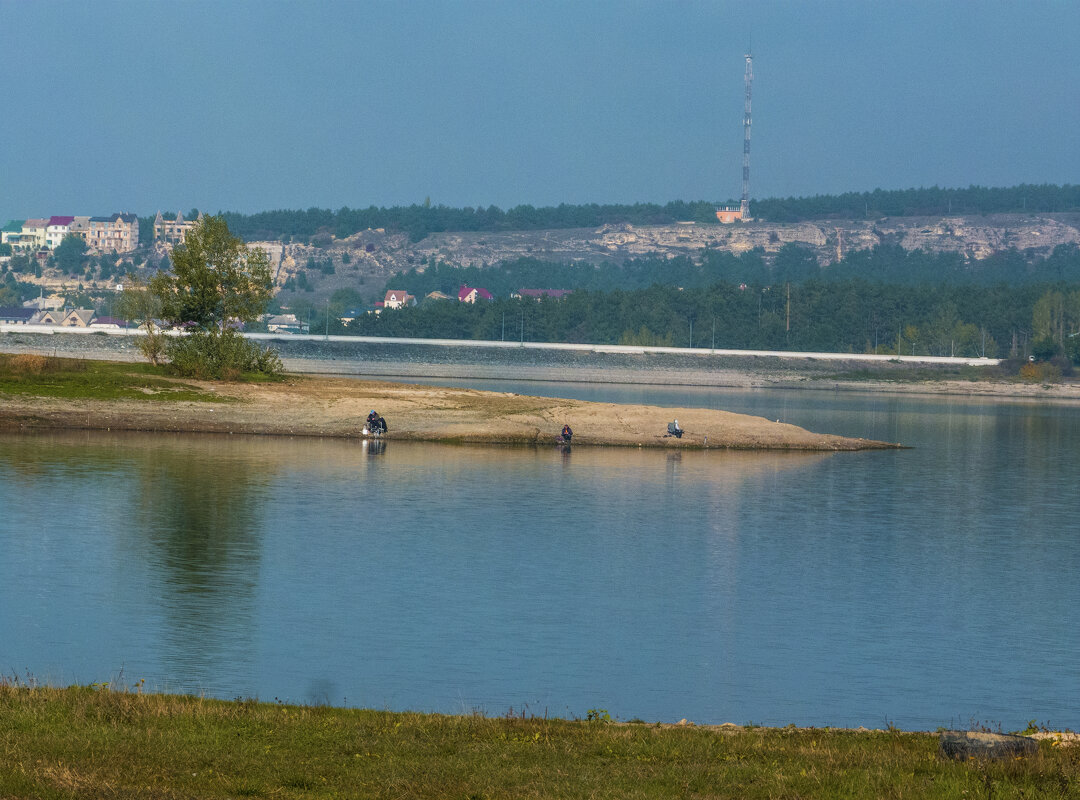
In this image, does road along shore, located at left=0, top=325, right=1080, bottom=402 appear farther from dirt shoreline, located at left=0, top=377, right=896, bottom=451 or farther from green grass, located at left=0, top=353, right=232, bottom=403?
green grass, located at left=0, top=353, right=232, bottom=403

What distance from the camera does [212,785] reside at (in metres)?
11.8

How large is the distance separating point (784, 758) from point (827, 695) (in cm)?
810

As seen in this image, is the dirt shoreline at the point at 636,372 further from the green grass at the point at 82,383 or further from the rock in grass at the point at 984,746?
the rock in grass at the point at 984,746

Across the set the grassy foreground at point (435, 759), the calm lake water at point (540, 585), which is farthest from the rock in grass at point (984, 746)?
the calm lake water at point (540, 585)

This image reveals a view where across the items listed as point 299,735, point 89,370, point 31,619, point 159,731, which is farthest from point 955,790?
point 89,370

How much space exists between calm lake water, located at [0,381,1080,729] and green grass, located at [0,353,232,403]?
742cm

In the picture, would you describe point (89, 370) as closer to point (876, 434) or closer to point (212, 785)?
point (876, 434)

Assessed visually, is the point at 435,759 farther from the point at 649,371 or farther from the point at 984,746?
the point at 649,371

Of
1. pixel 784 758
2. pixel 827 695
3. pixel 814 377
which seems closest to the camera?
pixel 784 758

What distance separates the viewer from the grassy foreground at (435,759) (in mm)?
11914

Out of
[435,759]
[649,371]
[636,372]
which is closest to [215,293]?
[435,759]

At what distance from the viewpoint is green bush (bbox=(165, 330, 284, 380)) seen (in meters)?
71.4

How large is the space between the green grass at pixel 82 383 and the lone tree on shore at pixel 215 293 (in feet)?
12.7

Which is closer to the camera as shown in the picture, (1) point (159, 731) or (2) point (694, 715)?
(1) point (159, 731)
